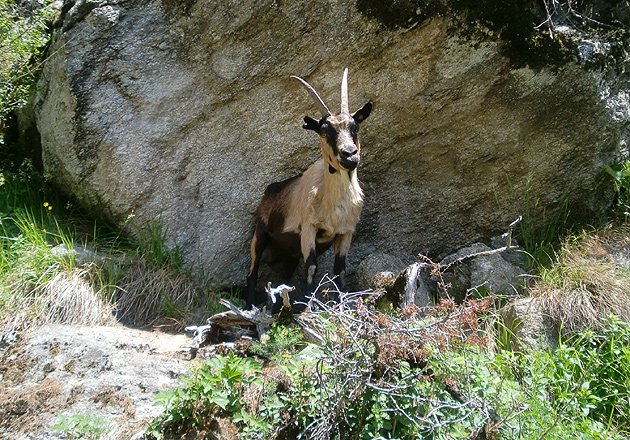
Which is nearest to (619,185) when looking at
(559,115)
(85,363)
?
(559,115)

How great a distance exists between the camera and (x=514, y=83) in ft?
16.7

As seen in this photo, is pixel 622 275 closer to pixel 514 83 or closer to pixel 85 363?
pixel 514 83

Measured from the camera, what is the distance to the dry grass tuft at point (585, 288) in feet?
14.0

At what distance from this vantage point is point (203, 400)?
3.37m

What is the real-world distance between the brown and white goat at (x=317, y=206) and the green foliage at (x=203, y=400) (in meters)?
1.57

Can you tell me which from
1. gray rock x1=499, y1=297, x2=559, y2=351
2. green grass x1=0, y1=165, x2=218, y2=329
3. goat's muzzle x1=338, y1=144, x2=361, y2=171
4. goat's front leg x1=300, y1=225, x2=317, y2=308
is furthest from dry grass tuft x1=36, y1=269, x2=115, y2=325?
gray rock x1=499, y1=297, x2=559, y2=351

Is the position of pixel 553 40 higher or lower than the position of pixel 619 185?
higher

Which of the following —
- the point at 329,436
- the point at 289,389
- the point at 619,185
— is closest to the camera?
the point at 329,436

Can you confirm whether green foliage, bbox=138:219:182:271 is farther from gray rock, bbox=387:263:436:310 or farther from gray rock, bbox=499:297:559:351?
gray rock, bbox=499:297:559:351

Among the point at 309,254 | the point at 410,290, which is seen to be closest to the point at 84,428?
the point at 410,290

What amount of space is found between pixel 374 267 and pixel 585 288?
66.7 inches

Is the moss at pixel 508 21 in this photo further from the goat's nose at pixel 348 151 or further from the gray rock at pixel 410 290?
the gray rock at pixel 410 290

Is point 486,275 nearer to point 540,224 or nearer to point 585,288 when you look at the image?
point 585,288

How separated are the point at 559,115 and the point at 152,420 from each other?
4078 millimetres
